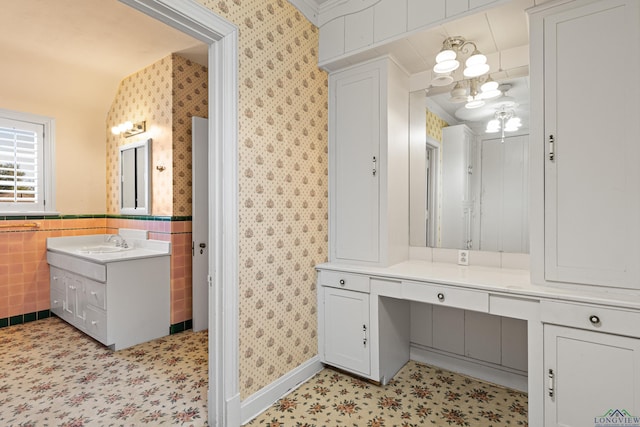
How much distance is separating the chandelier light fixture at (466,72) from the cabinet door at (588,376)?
59.1 inches

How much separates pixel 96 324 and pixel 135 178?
1580mm

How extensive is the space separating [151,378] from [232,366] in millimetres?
1020

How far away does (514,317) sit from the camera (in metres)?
1.74

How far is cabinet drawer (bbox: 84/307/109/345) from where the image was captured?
2906mm

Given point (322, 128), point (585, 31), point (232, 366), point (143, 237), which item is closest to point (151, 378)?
point (232, 366)

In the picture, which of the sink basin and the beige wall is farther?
the beige wall

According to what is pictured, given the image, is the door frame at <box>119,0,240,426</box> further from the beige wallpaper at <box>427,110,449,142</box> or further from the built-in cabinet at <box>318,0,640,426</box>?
the beige wallpaper at <box>427,110,449,142</box>

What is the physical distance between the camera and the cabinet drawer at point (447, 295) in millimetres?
1848

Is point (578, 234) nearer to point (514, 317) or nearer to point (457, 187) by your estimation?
point (514, 317)

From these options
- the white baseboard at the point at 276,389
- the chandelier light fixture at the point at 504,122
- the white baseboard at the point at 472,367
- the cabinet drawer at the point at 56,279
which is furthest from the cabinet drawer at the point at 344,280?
the cabinet drawer at the point at 56,279

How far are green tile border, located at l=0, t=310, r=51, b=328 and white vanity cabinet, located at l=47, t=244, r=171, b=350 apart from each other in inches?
18.4

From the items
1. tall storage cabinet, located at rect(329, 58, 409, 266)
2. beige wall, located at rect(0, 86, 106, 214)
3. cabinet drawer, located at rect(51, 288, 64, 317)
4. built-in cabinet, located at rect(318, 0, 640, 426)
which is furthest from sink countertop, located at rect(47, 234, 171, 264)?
built-in cabinet, located at rect(318, 0, 640, 426)

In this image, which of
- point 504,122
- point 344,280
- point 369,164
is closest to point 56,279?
point 344,280

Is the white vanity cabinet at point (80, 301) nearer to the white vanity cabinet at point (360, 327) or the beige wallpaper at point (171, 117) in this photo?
the beige wallpaper at point (171, 117)
